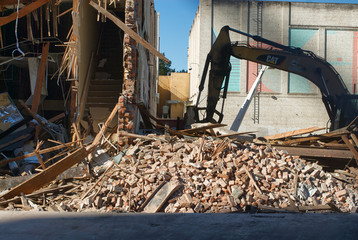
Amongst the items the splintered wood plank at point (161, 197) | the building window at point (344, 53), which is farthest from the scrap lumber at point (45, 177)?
the building window at point (344, 53)

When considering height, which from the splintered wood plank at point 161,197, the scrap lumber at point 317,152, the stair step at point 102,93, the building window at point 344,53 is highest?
the building window at point 344,53

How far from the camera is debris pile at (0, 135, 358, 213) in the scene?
546 cm

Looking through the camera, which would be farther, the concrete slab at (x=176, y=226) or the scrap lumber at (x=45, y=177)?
the scrap lumber at (x=45, y=177)

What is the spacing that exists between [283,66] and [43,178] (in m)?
10.6

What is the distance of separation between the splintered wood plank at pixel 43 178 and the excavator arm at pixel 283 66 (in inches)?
280

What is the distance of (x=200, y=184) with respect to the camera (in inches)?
233

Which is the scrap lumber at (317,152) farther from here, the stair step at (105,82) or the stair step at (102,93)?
the stair step at (105,82)

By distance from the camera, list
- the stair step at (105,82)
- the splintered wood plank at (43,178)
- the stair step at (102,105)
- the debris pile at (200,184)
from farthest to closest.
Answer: the stair step at (105,82)
the stair step at (102,105)
the splintered wood plank at (43,178)
the debris pile at (200,184)

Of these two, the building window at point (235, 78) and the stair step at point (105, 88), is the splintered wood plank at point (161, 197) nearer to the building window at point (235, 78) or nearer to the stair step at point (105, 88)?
the stair step at point (105, 88)

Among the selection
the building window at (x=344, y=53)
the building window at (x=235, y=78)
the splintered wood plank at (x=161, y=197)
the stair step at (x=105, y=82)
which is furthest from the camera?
the building window at (x=344, y=53)

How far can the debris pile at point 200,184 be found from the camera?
17.9 feet

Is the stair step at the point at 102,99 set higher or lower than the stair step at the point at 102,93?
lower

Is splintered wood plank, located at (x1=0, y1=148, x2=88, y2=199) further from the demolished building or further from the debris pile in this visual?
the demolished building

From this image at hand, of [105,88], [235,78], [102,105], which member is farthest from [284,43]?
[102,105]
